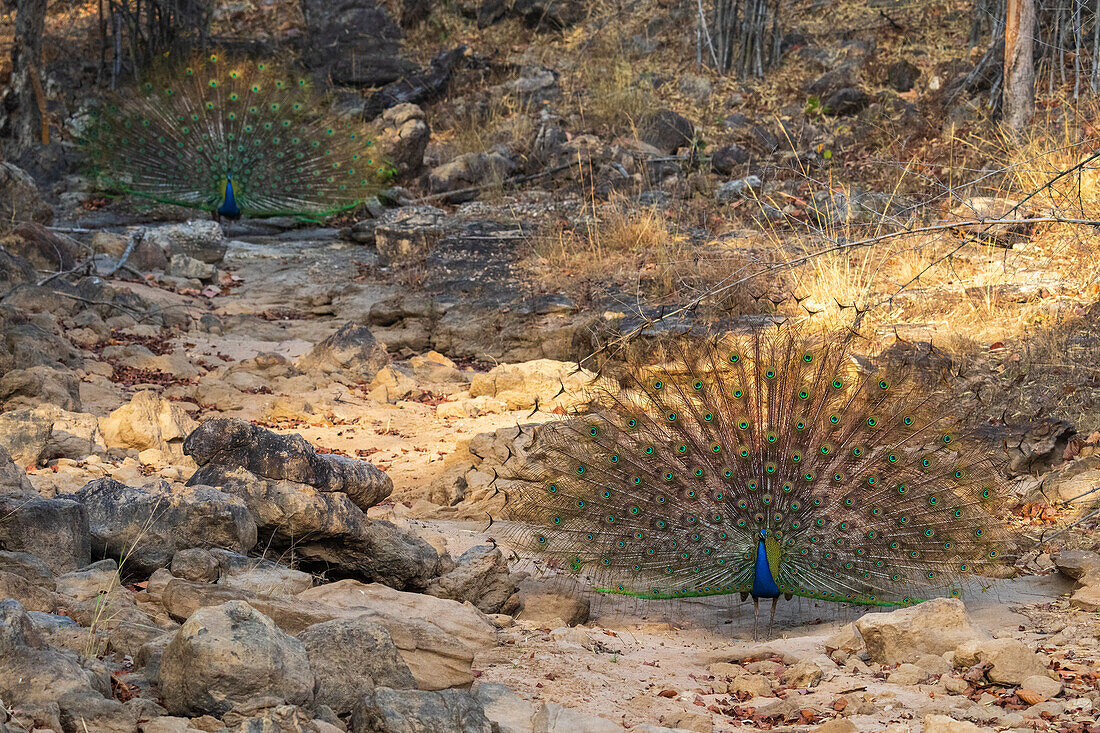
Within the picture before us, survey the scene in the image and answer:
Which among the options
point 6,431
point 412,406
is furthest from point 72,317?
point 6,431

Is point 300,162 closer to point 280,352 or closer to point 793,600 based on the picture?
point 280,352

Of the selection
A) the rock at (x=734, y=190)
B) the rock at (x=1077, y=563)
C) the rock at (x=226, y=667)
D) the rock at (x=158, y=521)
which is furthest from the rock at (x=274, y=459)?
the rock at (x=734, y=190)

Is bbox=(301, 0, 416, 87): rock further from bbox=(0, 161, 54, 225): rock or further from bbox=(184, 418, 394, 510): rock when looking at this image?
bbox=(184, 418, 394, 510): rock

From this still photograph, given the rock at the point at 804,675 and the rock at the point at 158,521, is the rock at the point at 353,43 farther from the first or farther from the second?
the rock at the point at 804,675

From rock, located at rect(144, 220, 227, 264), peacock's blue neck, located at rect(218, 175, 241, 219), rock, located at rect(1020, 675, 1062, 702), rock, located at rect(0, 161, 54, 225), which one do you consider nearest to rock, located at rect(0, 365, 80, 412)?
rock, located at rect(0, 161, 54, 225)

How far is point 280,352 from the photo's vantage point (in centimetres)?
1062

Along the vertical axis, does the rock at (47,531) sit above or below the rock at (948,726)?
above

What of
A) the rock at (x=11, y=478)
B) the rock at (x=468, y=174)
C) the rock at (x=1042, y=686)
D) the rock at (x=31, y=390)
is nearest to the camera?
the rock at (x=1042, y=686)

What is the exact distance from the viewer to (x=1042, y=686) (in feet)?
11.4

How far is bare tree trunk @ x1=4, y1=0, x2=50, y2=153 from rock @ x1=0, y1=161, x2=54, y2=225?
3728 millimetres

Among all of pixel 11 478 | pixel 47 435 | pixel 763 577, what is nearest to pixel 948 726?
pixel 763 577

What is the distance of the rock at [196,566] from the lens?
405 centimetres

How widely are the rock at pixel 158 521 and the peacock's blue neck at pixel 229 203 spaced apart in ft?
36.5

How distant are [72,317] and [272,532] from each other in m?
6.60
